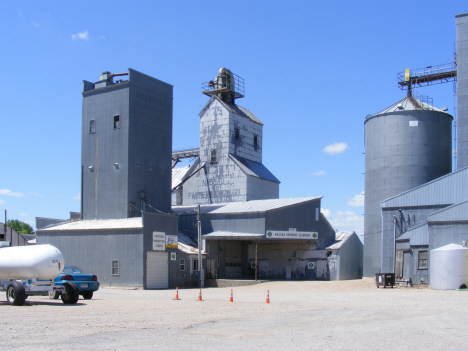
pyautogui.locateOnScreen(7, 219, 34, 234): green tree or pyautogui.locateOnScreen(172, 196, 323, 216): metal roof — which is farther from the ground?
pyautogui.locateOnScreen(172, 196, 323, 216): metal roof

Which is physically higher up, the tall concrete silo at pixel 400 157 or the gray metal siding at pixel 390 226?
the tall concrete silo at pixel 400 157

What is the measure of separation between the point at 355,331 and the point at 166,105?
35.0 m

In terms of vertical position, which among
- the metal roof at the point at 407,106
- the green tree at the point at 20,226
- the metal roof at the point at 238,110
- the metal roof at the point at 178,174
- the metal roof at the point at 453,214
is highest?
the metal roof at the point at 238,110

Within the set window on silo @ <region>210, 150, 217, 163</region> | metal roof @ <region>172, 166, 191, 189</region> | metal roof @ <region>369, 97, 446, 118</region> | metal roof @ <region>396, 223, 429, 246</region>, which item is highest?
metal roof @ <region>369, 97, 446, 118</region>

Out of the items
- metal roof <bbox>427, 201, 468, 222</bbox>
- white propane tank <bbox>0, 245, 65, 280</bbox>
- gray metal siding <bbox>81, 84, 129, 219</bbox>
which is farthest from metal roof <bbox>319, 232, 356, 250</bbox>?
white propane tank <bbox>0, 245, 65, 280</bbox>

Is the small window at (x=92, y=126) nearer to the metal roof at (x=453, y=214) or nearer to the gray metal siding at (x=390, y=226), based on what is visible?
the gray metal siding at (x=390, y=226)

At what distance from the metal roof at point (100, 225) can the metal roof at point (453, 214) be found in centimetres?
1874

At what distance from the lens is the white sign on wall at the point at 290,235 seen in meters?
42.1

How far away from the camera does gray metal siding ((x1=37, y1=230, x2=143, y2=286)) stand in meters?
36.2

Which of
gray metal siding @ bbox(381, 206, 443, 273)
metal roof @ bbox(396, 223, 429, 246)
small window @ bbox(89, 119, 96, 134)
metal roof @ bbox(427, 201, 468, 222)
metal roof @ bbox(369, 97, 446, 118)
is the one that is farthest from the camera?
metal roof @ bbox(369, 97, 446, 118)

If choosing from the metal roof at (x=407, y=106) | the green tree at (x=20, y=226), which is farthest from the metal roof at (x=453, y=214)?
the green tree at (x=20, y=226)

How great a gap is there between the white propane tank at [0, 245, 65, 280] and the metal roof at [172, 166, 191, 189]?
1610 inches

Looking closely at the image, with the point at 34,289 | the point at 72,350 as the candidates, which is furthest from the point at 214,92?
the point at 72,350

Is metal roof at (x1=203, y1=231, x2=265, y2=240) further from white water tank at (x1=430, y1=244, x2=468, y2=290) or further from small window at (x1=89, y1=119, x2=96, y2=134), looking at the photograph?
white water tank at (x1=430, y1=244, x2=468, y2=290)
